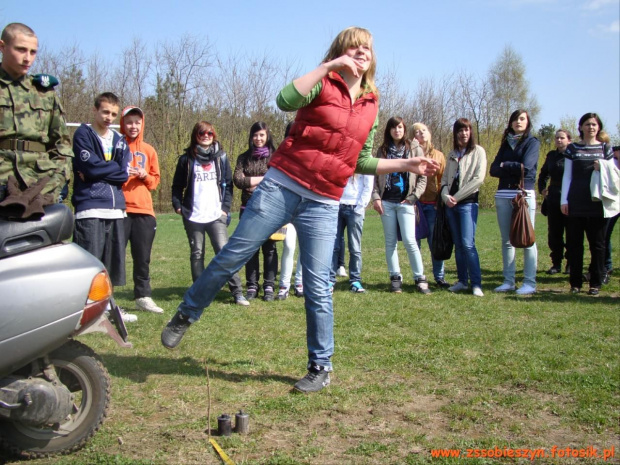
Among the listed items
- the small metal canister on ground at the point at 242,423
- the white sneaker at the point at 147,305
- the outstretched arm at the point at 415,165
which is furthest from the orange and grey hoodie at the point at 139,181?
the small metal canister on ground at the point at 242,423

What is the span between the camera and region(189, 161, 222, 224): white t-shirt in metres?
6.94

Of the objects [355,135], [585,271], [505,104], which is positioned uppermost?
[505,104]

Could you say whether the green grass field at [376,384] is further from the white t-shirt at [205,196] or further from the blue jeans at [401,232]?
the white t-shirt at [205,196]

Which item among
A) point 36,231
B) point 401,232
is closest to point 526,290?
point 401,232

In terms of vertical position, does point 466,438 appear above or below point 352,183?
below

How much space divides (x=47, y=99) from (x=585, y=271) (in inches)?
321

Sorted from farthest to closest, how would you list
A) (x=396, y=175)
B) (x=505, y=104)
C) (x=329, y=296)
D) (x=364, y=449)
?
(x=505, y=104) → (x=396, y=175) → (x=329, y=296) → (x=364, y=449)

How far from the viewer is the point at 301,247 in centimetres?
422

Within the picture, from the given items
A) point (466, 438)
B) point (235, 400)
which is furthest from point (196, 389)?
point (466, 438)

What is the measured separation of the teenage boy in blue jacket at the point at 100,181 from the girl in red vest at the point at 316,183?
2074 mm

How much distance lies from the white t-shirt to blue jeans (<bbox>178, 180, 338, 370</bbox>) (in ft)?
9.59

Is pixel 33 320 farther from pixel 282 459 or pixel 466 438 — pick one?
pixel 466 438

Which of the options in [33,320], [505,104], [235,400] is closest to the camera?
[33,320]

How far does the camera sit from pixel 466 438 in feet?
10.9
